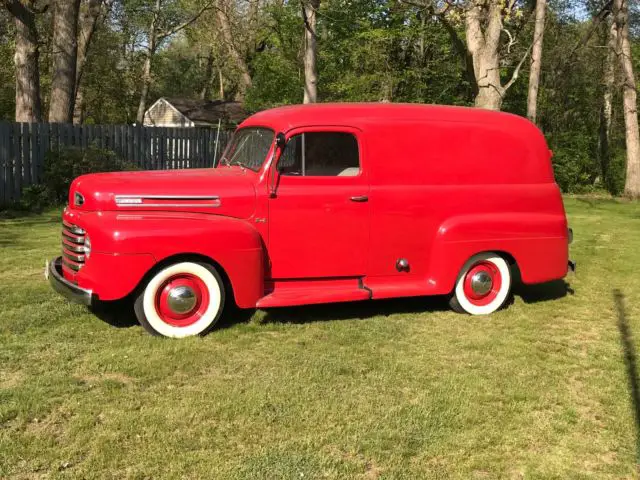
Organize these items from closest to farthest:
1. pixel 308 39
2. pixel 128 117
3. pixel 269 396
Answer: pixel 269 396
pixel 308 39
pixel 128 117

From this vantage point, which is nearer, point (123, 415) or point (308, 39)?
point (123, 415)

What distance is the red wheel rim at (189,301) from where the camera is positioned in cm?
506

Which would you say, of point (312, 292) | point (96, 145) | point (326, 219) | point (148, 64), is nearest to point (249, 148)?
point (326, 219)

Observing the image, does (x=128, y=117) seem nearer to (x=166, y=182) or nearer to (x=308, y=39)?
(x=308, y=39)

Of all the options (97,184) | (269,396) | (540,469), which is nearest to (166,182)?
(97,184)

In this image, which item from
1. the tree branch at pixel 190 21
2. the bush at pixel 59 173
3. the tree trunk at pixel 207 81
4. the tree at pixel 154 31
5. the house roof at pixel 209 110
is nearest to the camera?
the bush at pixel 59 173

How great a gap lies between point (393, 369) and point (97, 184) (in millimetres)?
2880

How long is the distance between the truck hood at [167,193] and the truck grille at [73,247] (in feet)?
0.66

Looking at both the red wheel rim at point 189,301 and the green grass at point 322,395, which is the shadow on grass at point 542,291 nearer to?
the green grass at point 322,395

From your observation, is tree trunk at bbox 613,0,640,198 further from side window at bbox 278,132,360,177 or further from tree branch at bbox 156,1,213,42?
side window at bbox 278,132,360,177

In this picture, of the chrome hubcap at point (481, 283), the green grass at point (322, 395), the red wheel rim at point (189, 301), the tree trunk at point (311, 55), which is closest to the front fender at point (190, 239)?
the red wheel rim at point (189, 301)

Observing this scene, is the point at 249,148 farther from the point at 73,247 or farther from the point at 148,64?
the point at 148,64

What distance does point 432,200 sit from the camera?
5.82 metres

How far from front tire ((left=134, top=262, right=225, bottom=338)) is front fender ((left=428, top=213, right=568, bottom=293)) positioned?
2.17 m
